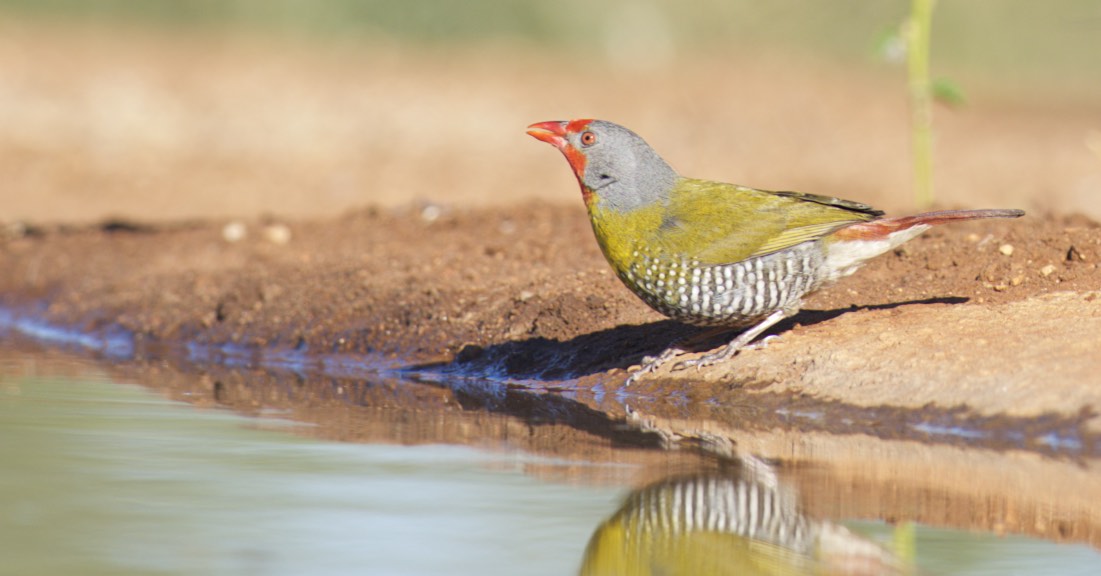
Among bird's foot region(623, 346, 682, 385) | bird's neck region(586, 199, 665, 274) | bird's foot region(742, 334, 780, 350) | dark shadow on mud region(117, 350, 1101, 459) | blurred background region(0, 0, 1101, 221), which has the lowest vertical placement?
dark shadow on mud region(117, 350, 1101, 459)

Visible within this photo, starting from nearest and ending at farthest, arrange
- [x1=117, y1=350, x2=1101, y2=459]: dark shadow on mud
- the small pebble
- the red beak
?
[x1=117, y1=350, x2=1101, y2=459]: dark shadow on mud < the red beak < the small pebble

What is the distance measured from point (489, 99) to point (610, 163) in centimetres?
1067

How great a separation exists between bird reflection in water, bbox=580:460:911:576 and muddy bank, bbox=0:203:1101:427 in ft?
4.75

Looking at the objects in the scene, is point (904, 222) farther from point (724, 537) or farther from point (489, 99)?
point (489, 99)

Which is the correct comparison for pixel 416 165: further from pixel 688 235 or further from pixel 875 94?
pixel 688 235

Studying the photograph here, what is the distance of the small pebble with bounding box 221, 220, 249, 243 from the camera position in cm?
1080

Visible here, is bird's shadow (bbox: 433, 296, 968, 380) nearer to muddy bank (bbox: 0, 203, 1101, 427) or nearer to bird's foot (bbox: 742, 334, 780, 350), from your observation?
muddy bank (bbox: 0, 203, 1101, 427)

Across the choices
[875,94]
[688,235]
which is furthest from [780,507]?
[875,94]

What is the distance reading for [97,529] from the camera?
490cm

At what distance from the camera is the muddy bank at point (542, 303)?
6.48 meters

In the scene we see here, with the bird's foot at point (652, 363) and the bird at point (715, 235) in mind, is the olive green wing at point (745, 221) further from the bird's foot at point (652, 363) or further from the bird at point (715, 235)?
the bird's foot at point (652, 363)

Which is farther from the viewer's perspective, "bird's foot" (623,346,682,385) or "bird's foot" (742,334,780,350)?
"bird's foot" (623,346,682,385)

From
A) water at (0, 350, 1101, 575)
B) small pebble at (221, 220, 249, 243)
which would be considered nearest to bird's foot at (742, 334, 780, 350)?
water at (0, 350, 1101, 575)

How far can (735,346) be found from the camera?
705 cm
